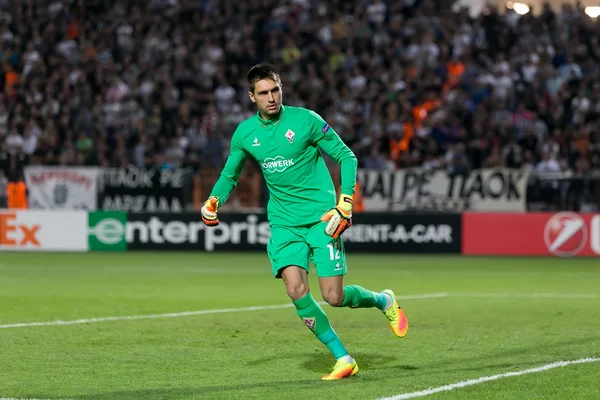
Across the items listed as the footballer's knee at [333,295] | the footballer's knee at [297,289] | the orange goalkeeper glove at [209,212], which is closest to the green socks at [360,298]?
the footballer's knee at [333,295]

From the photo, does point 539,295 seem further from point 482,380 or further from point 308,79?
point 308,79

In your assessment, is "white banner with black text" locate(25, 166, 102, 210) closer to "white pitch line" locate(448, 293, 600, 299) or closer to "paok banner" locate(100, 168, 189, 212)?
"paok banner" locate(100, 168, 189, 212)

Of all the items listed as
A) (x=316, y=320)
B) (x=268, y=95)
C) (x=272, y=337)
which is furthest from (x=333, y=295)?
(x=272, y=337)

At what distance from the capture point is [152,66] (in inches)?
1160

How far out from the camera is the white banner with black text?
25.0 meters

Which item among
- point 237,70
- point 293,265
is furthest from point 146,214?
point 293,265

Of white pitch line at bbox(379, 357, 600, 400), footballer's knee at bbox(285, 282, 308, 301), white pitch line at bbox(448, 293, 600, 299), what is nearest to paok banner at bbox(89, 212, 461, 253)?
white pitch line at bbox(448, 293, 600, 299)

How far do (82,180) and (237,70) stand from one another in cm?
580

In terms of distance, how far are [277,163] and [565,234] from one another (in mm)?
15488

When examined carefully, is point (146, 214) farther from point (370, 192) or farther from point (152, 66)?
point (152, 66)

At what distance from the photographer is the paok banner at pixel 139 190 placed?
2492 cm

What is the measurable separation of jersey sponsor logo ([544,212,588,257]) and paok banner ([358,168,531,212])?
3.35ft

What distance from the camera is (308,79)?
27672 mm

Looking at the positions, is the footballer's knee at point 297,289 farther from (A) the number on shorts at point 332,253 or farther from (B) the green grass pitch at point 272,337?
(B) the green grass pitch at point 272,337
